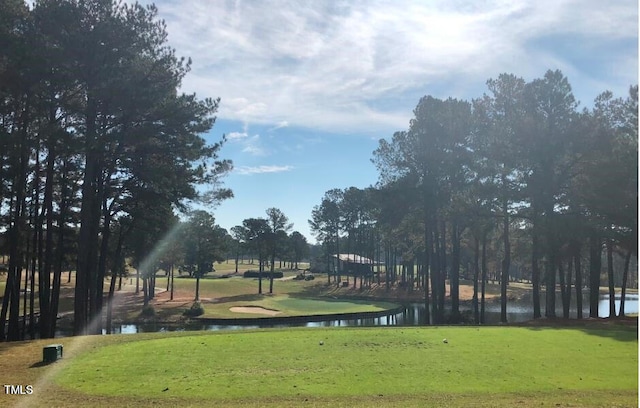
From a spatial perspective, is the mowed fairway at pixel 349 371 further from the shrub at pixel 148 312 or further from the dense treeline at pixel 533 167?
the shrub at pixel 148 312

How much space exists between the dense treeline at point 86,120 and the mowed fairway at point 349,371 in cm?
775

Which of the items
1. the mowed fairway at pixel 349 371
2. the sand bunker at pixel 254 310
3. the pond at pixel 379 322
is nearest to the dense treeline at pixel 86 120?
the mowed fairway at pixel 349 371

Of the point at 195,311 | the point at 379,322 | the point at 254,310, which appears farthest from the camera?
the point at 254,310

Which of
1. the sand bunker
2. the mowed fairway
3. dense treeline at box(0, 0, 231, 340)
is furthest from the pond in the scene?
the mowed fairway

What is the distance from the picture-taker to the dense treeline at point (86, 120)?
18969 millimetres

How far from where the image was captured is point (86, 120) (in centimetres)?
2098

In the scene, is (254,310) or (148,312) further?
(254,310)

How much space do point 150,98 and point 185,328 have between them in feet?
72.9

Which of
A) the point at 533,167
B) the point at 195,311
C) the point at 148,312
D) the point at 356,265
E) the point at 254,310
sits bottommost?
the point at 254,310

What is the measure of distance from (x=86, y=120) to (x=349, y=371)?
16.0m

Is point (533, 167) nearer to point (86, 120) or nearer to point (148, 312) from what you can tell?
point (86, 120)

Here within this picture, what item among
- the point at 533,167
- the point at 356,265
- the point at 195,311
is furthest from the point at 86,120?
the point at 356,265

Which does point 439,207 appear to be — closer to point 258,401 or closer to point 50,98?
point 50,98

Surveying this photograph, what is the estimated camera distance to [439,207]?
3550 cm
